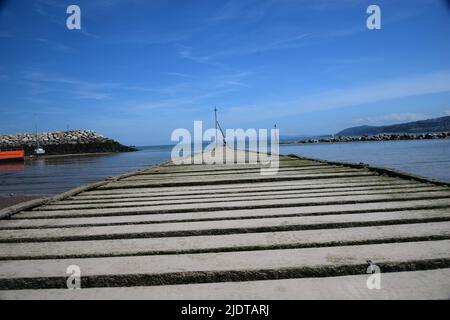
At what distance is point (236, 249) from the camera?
1975 mm

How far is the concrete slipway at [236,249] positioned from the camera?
4.97ft

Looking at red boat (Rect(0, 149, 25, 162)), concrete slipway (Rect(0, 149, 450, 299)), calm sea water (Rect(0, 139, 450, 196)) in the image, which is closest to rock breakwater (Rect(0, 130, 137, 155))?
red boat (Rect(0, 149, 25, 162))

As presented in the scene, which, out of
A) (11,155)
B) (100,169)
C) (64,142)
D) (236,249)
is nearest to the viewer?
(236,249)

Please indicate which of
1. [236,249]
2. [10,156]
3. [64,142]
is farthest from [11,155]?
[236,249]

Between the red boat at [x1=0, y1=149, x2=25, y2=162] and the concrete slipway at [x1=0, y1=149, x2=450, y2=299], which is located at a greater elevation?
the red boat at [x1=0, y1=149, x2=25, y2=162]

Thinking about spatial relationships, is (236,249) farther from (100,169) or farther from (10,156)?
(10,156)

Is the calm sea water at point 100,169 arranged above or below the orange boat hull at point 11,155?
below

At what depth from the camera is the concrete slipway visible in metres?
1.51

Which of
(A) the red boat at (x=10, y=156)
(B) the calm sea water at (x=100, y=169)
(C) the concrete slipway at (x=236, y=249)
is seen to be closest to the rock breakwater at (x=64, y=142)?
(A) the red boat at (x=10, y=156)

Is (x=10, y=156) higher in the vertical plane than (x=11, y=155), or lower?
lower

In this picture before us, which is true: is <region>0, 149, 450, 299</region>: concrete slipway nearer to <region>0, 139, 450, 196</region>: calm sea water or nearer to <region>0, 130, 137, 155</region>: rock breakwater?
<region>0, 139, 450, 196</region>: calm sea water

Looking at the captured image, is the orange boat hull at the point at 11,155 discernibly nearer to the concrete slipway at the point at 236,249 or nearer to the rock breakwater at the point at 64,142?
the rock breakwater at the point at 64,142
